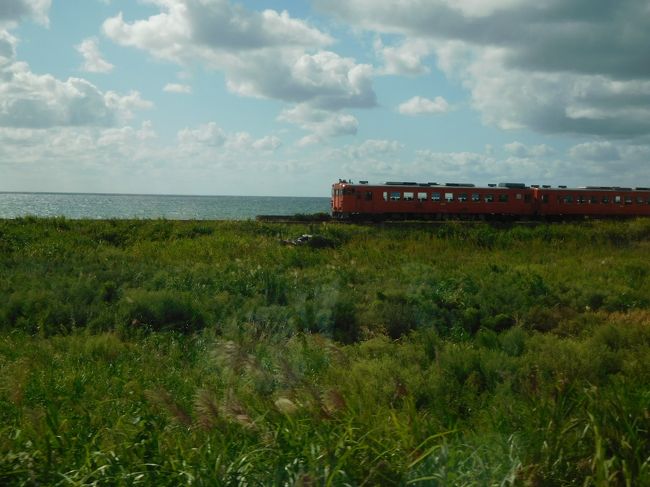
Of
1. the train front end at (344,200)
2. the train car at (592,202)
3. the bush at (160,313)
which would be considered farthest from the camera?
the train car at (592,202)

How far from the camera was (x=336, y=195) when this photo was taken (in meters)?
37.7

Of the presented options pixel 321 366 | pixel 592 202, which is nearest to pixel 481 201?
pixel 592 202

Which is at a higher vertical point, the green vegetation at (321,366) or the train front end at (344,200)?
the train front end at (344,200)

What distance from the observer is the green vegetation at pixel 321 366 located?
430 cm

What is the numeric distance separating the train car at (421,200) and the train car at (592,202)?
81.2 inches

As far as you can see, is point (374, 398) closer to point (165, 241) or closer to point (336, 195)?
point (165, 241)

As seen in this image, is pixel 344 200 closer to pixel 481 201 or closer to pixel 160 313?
pixel 481 201

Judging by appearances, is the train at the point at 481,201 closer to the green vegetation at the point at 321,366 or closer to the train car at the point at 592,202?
the train car at the point at 592,202

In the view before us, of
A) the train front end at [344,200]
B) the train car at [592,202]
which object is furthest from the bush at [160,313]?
the train car at [592,202]

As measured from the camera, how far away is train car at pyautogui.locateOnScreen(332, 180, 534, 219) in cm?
3641

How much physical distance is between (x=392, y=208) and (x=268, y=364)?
28.6 m

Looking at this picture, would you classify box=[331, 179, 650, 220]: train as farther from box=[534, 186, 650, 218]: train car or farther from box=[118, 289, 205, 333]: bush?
box=[118, 289, 205, 333]: bush

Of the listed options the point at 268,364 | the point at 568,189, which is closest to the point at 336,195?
the point at 568,189

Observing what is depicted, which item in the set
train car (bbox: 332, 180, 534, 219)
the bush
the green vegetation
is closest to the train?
train car (bbox: 332, 180, 534, 219)
